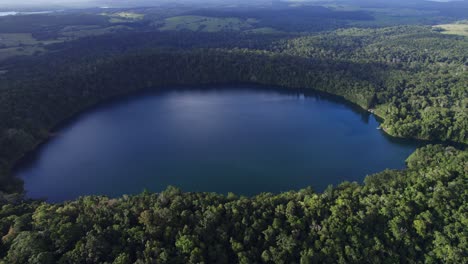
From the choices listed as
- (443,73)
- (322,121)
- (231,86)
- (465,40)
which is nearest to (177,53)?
(231,86)

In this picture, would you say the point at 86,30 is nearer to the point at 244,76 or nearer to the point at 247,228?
the point at 244,76

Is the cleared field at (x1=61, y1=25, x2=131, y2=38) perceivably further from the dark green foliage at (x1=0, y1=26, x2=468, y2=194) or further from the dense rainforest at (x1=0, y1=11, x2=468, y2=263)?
the dense rainforest at (x1=0, y1=11, x2=468, y2=263)

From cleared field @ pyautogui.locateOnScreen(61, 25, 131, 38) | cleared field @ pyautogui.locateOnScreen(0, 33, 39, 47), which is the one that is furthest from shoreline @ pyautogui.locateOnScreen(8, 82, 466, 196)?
cleared field @ pyautogui.locateOnScreen(61, 25, 131, 38)

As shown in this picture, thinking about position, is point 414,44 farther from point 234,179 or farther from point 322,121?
point 234,179

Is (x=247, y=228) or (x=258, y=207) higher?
(x=258, y=207)

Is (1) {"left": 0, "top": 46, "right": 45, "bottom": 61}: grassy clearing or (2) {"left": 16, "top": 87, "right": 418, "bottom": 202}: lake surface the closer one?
(2) {"left": 16, "top": 87, "right": 418, "bottom": 202}: lake surface

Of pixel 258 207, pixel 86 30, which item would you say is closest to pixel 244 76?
pixel 258 207

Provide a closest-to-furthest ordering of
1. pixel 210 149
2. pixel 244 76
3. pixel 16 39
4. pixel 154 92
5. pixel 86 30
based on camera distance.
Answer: pixel 210 149 → pixel 154 92 → pixel 244 76 → pixel 16 39 → pixel 86 30
